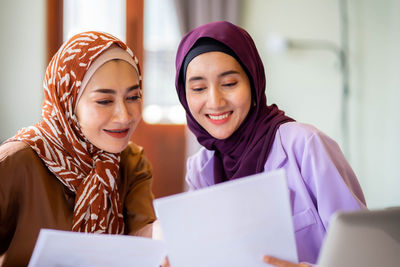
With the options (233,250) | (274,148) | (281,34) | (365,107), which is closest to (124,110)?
(274,148)

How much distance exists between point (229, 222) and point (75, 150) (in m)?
0.70

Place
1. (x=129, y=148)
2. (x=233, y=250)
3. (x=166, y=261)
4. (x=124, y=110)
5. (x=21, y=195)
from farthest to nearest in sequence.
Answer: (x=129, y=148)
(x=124, y=110)
(x=21, y=195)
(x=166, y=261)
(x=233, y=250)

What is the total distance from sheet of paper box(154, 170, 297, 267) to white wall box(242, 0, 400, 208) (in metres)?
2.66

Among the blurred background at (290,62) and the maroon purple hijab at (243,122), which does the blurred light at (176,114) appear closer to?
the blurred background at (290,62)

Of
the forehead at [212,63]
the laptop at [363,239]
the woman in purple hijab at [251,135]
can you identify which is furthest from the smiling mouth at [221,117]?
the laptop at [363,239]

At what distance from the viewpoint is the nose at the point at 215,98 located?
4.07 ft

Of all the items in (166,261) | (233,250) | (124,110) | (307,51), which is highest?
(307,51)

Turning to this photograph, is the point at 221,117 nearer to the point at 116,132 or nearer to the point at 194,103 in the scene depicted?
the point at 194,103

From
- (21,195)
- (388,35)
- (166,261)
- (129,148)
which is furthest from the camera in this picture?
(388,35)

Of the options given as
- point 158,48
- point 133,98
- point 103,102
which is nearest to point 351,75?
point 158,48

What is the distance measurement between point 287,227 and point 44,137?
834mm

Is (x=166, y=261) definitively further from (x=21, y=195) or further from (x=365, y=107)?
(x=365, y=107)

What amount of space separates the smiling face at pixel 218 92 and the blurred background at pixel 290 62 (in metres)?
1.80

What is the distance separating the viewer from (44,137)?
1257mm
